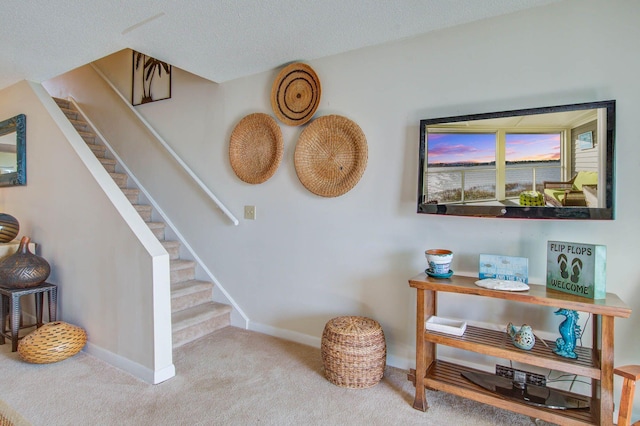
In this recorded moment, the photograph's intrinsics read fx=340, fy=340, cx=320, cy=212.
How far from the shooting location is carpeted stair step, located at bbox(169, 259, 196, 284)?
10.2 ft

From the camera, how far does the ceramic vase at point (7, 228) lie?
9.36 ft

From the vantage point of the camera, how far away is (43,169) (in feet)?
9.43

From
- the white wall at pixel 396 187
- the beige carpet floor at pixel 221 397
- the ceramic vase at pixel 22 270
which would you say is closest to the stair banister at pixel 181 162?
the white wall at pixel 396 187

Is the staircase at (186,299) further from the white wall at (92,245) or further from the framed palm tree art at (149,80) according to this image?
the framed palm tree art at (149,80)

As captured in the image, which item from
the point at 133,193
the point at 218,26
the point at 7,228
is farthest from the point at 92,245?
the point at 218,26

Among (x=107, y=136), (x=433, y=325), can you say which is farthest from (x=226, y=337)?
(x=107, y=136)

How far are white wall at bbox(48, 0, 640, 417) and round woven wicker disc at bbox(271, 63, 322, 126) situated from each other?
0.23 feet

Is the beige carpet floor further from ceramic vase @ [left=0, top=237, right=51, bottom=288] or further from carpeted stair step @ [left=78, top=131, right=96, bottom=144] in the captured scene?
carpeted stair step @ [left=78, top=131, right=96, bottom=144]

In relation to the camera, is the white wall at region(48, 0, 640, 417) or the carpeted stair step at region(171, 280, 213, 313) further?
the carpeted stair step at region(171, 280, 213, 313)

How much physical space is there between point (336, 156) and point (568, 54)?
1417 millimetres

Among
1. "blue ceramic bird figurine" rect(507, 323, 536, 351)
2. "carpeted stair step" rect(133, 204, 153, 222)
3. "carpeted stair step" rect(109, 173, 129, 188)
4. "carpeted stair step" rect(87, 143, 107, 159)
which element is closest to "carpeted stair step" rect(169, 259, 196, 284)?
"carpeted stair step" rect(133, 204, 153, 222)

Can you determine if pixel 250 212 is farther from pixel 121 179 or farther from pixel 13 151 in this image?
pixel 13 151

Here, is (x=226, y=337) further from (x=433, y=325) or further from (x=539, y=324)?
(x=539, y=324)

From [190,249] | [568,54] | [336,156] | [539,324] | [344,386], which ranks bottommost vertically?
[344,386]
